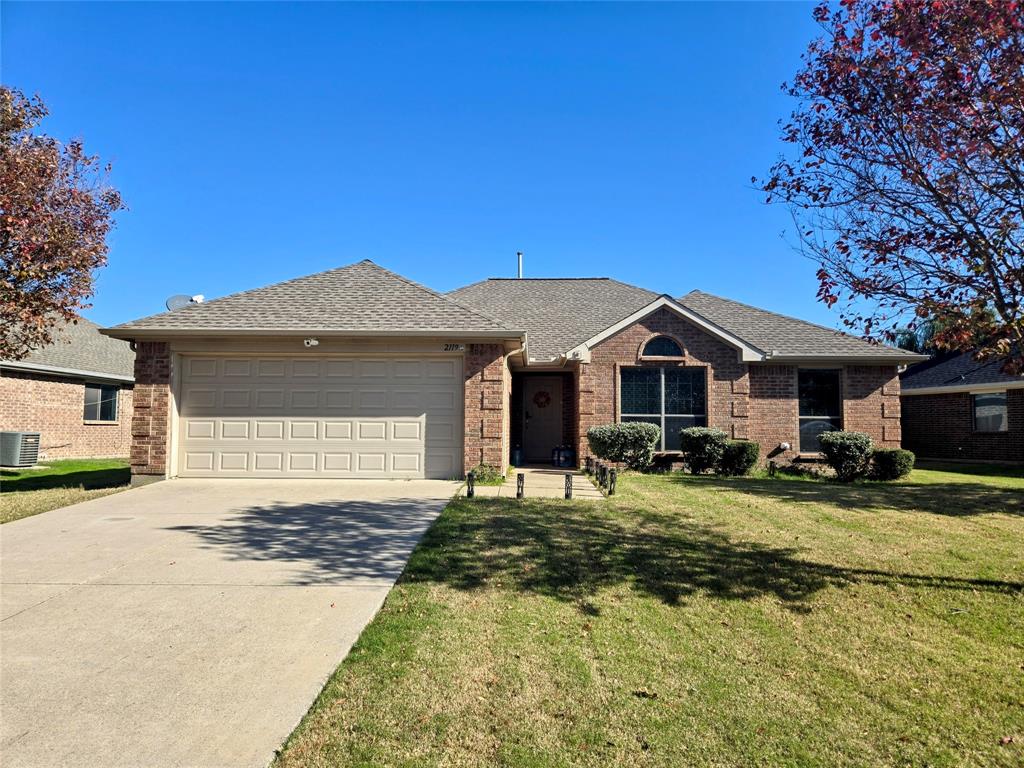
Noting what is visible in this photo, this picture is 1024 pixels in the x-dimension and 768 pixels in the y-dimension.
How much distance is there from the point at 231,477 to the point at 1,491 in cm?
394

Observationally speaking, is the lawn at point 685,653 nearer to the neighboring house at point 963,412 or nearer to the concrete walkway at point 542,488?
the concrete walkway at point 542,488

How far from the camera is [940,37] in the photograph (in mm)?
4680

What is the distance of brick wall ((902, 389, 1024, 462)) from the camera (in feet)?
59.4

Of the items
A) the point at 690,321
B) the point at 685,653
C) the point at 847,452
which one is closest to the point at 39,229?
the point at 685,653

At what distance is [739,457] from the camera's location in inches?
552

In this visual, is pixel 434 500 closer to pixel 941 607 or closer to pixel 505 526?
pixel 505 526

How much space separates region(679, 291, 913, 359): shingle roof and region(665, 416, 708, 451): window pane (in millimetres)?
2563

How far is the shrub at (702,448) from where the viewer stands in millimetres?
14062

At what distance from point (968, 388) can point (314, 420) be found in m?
20.4

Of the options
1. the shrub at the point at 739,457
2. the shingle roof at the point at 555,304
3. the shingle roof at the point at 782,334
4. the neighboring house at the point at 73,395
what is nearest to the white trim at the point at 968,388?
the shingle roof at the point at 782,334

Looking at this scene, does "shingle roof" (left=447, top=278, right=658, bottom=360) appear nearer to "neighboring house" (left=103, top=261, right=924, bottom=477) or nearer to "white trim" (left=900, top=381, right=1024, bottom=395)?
"neighboring house" (left=103, top=261, right=924, bottom=477)

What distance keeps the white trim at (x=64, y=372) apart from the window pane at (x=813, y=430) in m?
19.7

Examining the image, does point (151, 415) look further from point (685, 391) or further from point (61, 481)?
point (685, 391)

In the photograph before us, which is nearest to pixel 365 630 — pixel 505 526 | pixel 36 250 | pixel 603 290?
pixel 505 526
